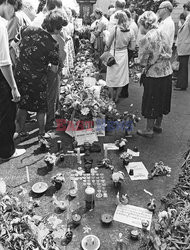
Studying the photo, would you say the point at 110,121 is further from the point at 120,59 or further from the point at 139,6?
the point at 139,6

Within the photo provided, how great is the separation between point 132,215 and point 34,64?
2217mm

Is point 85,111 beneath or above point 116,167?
above

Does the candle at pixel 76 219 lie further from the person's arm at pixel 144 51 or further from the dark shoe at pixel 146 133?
the person's arm at pixel 144 51

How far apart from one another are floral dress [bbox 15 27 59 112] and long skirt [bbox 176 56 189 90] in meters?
3.83

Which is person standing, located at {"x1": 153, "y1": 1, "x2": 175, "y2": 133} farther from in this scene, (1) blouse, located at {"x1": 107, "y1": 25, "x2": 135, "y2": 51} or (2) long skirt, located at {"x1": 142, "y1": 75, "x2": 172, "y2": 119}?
(1) blouse, located at {"x1": 107, "y1": 25, "x2": 135, "y2": 51}

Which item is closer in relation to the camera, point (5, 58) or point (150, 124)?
point (5, 58)

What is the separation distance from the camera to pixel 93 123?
4078mm

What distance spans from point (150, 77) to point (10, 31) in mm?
2086

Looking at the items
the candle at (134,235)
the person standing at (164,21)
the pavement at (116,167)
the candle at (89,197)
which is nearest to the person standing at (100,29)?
the person standing at (164,21)

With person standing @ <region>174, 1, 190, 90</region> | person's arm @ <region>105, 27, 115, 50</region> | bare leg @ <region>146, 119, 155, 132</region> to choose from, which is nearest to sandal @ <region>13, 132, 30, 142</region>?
bare leg @ <region>146, 119, 155, 132</region>

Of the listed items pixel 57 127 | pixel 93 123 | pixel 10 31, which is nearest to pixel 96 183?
pixel 93 123

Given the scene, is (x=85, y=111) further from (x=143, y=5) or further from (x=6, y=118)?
(x=143, y=5)

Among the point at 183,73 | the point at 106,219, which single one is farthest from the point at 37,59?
the point at 183,73

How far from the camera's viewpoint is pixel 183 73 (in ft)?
20.8
